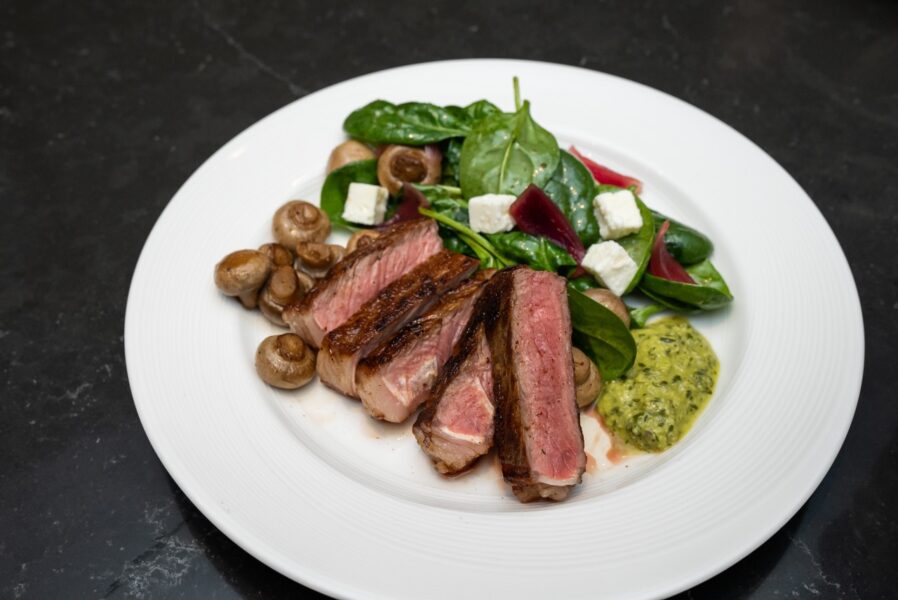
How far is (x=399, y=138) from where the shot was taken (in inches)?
144

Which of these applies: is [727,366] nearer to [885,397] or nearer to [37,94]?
[885,397]

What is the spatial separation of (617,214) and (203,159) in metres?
2.32

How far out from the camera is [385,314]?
304 centimetres

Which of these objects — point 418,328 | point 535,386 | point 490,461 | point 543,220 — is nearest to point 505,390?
point 535,386

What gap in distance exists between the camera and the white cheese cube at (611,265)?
10.5 ft

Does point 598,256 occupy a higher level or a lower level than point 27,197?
higher

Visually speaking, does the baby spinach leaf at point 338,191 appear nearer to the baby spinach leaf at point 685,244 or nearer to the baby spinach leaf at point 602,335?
the baby spinach leaf at point 602,335

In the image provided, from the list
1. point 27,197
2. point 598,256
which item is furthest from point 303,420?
point 27,197

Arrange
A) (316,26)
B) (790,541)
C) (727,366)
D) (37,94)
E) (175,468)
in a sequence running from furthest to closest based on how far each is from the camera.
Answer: (316,26) → (37,94) → (727,366) → (790,541) → (175,468)

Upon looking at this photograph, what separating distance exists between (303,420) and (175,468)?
562mm

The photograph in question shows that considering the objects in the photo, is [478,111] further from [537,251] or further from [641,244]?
[641,244]

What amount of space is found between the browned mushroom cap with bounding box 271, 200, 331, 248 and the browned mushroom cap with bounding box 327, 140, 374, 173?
0.33 m

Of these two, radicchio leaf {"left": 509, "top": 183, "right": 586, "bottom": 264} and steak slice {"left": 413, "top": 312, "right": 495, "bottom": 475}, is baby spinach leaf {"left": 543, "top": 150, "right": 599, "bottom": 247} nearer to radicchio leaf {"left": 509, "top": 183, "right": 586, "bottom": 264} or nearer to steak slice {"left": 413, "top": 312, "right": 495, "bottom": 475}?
radicchio leaf {"left": 509, "top": 183, "right": 586, "bottom": 264}

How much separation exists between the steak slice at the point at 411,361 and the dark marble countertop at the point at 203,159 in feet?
2.31
